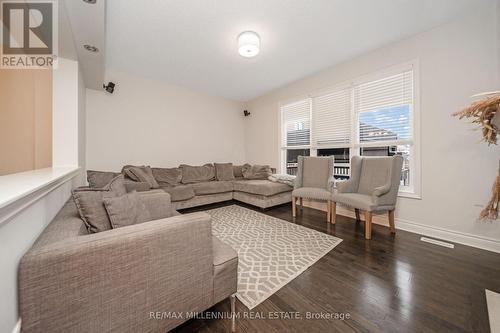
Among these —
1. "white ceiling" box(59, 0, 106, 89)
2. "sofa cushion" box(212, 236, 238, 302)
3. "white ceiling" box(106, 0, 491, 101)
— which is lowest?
"sofa cushion" box(212, 236, 238, 302)

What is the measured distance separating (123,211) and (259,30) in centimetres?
257

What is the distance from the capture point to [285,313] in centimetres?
125

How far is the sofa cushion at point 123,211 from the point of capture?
1.13 metres

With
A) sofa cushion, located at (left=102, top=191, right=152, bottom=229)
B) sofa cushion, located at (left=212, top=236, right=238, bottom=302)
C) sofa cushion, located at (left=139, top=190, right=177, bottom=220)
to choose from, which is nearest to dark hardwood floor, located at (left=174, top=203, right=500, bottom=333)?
sofa cushion, located at (left=212, top=236, right=238, bottom=302)

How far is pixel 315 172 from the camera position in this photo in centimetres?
340

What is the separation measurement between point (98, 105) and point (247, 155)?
11.7 feet

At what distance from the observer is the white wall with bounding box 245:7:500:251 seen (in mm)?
2094

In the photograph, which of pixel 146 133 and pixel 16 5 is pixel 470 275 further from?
pixel 146 133

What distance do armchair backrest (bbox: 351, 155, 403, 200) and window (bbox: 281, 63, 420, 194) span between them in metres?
0.35

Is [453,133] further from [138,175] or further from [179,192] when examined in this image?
[138,175]

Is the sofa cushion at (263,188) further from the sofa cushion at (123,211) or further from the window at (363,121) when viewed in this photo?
the sofa cushion at (123,211)

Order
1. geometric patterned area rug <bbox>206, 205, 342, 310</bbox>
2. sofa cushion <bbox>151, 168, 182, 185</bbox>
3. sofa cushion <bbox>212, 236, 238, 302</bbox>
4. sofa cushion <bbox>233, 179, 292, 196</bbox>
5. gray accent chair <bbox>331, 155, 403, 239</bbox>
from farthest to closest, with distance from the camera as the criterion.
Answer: sofa cushion <bbox>151, 168, 182, 185</bbox>, sofa cushion <bbox>233, 179, 292, 196</bbox>, gray accent chair <bbox>331, 155, 403, 239</bbox>, geometric patterned area rug <bbox>206, 205, 342, 310</bbox>, sofa cushion <bbox>212, 236, 238, 302</bbox>

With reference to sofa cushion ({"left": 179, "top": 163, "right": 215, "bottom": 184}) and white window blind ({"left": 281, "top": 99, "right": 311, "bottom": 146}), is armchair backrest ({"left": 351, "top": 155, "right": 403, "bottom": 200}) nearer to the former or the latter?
white window blind ({"left": 281, "top": 99, "right": 311, "bottom": 146})

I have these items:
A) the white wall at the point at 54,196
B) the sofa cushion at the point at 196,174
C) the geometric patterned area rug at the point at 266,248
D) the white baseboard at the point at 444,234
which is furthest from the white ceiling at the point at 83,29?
the white baseboard at the point at 444,234
